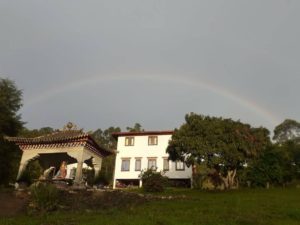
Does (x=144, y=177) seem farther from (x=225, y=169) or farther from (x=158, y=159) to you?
(x=158, y=159)

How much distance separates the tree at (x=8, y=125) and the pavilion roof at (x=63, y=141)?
7.80 metres

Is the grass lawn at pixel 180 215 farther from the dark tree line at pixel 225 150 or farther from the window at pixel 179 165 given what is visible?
the window at pixel 179 165

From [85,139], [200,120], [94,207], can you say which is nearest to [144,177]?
[200,120]

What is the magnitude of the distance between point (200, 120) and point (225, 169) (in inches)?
287

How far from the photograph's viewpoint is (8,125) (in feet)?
155

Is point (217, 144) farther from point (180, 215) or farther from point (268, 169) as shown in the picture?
point (180, 215)

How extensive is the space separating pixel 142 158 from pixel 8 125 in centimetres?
3112

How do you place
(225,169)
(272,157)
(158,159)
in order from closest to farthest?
(225,169) < (272,157) < (158,159)

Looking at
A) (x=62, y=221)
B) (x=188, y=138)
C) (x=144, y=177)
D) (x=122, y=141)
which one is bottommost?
(x=62, y=221)

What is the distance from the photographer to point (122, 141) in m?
75.0

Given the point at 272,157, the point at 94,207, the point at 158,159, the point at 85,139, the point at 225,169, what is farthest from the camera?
the point at 158,159

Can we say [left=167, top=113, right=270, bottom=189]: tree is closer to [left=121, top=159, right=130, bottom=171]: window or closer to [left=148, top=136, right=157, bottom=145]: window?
[left=148, top=136, right=157, bottom=145]: window

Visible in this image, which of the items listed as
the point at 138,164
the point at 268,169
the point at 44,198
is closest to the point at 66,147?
the point at 44,198

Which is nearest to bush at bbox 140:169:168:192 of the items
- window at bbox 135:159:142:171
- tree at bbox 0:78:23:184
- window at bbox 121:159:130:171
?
tree at bbox 0:78:23:184
